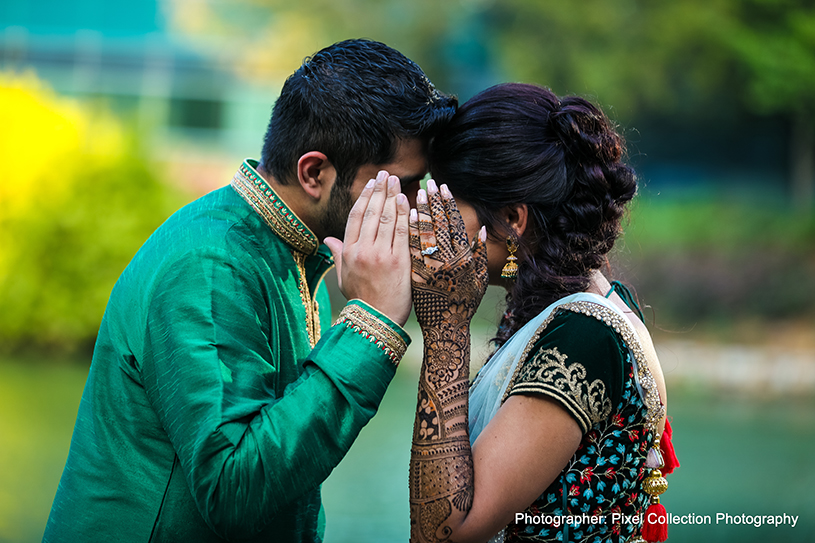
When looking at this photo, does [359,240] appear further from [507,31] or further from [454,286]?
[507,31]

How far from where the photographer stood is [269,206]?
203 centimetres

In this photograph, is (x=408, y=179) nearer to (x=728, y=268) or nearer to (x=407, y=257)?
(x=407, y=257)

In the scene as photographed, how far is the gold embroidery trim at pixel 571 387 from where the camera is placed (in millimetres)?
1909

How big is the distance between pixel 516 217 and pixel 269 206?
0.74 m

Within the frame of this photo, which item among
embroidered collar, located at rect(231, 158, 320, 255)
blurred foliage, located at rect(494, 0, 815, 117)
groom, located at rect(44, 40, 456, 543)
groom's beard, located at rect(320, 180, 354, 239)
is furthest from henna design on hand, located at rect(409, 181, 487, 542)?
blurred foliage, located at rect(494, 0, 815, 117)

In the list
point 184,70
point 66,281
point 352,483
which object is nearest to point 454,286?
point 352,483

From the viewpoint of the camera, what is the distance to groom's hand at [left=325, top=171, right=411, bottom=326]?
1.85 metres

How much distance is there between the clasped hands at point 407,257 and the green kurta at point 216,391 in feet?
0.32

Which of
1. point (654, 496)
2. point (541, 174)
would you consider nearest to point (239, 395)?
point (541, 174)

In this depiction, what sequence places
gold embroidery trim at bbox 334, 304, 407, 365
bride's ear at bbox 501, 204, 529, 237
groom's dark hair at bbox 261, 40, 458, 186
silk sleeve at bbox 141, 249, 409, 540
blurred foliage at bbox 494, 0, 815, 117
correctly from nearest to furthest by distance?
silk sleeve at bbox 141, 249, 409, 540 → gold embroidery trim at bbox 334, 304, 407, 365 → groom's dark hair at bbox 261, 40, 458, 186 → bride's ear at bbox 501, 204, 529, 237 → blurred foliage at bbox 494, 0, 815, 117

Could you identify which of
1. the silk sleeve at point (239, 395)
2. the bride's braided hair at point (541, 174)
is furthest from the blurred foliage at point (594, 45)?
the silk sleeve at point (239, 395)

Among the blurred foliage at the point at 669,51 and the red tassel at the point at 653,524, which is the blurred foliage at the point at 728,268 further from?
the red tassel at the point at 653,524

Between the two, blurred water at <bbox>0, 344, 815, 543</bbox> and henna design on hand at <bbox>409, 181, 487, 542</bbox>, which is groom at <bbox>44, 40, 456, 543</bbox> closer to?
henna design on hand at <bbox>409, 181, 487, 542</bbox>

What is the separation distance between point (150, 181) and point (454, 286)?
37.2 feet
